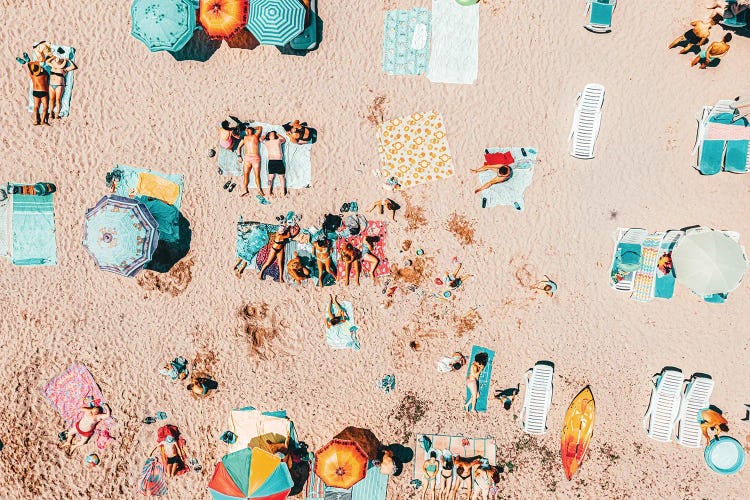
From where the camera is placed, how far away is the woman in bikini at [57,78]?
29.4ft

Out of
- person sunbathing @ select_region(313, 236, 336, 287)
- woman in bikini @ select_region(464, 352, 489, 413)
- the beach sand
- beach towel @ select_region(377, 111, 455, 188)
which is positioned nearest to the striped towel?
the beach sand

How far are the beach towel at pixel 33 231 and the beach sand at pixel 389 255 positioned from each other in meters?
0.19

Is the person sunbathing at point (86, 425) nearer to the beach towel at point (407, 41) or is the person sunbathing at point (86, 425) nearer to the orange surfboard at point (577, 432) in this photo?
the beach towel at point (407, 41)

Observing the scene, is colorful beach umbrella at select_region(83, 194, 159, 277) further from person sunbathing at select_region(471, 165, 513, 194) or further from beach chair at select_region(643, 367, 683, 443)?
beach chair at select_region(643, 367, 683, 443)

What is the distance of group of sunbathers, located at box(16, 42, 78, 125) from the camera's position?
8.95 m

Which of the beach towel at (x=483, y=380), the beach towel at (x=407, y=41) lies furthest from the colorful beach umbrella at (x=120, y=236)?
the beach towel at (x=483, y=380)

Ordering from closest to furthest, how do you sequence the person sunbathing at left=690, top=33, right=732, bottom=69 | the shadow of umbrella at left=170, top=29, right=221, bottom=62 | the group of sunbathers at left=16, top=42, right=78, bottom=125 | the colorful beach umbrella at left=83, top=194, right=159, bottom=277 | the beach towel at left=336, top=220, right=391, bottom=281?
the colorful beach umbrella at left=83, top=194, right=159, bottom=277 < the person sunbathing at left=690, top=33, right=732, bottom=69 < the group of sunbathers at left=16, top=42, right=78, bottom=125 < the shadow of umbrella at left=170, top=29, right=221, bottom=62 < the beach towel at left=336, top=220, right=391, bottom=281

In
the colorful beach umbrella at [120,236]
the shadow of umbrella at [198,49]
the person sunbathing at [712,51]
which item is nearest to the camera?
the colorful beach umbrella at [120,236]

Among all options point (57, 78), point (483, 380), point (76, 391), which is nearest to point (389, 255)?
point (483, 380)

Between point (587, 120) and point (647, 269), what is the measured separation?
295 cm

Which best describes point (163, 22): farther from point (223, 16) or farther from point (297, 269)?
point (297, 269)

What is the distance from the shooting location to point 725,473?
29.3ft

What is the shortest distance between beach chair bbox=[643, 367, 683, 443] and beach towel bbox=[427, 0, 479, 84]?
6.61 metres

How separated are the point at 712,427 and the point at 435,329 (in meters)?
5.41
